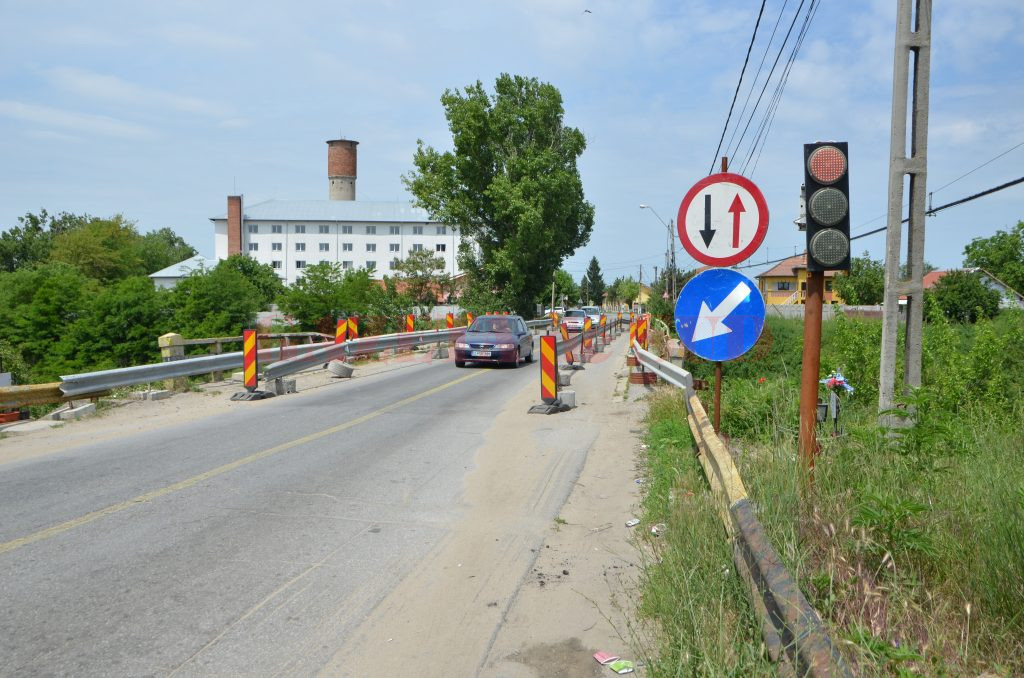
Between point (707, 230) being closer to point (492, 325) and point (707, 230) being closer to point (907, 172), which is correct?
point (907, 172)

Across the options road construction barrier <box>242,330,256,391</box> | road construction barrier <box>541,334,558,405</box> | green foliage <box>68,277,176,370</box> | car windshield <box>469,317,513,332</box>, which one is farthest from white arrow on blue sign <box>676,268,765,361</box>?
green foliage <box>68,277,176,370</box>

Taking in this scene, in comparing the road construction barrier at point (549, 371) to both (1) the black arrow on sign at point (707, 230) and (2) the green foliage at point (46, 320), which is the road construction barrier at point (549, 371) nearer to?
(1) the black arrow on sign at point (707, 230)

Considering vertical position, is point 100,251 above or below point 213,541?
above

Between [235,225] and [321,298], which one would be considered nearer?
[321,298]

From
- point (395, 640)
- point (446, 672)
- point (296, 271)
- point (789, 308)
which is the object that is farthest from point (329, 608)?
point (296, 271)

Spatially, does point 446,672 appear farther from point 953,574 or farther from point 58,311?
point 58,311

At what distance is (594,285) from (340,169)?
2051 inches

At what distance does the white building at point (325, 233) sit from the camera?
364ft

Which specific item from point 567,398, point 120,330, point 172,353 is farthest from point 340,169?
point 567,398

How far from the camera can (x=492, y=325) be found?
79.1 ft

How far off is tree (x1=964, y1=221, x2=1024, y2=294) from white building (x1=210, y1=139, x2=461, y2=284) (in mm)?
61665

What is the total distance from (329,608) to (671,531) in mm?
2102

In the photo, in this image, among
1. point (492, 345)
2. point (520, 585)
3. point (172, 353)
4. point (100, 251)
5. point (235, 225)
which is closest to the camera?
point (520, 585)

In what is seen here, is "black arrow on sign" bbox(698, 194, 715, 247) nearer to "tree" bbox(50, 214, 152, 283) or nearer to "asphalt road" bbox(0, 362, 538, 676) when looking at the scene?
"asphalt road" bbox(0, 362, 538, 676)
